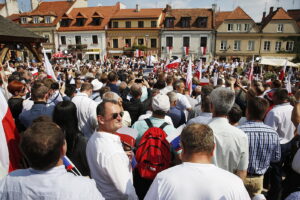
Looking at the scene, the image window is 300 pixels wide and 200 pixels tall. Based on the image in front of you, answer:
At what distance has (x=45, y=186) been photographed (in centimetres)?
149

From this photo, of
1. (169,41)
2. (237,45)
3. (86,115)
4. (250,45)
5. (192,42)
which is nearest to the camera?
(86,115)

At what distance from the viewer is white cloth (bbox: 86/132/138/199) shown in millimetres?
2000

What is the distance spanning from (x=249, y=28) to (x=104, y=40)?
75.0ft

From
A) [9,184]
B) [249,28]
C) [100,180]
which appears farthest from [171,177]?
[249,28]

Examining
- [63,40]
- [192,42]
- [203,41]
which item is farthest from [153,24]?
[63,40]

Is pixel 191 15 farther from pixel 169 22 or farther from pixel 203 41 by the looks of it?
Result: pixel 203 41

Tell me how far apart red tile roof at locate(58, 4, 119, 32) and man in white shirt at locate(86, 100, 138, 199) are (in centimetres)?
3769

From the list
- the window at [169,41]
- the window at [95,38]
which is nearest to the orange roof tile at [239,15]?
the window at [169,41]

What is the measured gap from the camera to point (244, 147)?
2.42m

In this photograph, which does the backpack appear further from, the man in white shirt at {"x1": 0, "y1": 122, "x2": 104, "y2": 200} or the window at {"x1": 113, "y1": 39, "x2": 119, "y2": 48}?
the window at {"x1": 113, "y1": 39, "x2": 119, "y2": 48}

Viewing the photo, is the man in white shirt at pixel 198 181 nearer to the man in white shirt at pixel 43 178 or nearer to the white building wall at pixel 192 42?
the man in white shirt at pixel 43 178

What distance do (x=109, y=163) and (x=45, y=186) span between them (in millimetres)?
603

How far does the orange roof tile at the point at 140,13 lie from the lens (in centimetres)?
3612

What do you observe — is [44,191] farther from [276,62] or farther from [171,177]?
[276,62]
